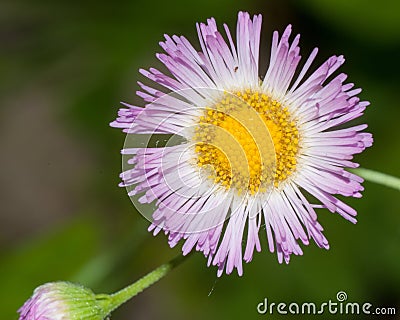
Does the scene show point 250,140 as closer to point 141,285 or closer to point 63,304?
point 141,285

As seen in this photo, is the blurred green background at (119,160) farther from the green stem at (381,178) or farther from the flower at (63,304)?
the green stem at (381,178)

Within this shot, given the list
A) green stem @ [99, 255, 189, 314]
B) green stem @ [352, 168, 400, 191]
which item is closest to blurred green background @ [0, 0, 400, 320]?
green stem @ [99, 255, 189, 314]

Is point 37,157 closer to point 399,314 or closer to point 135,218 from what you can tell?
point 135,218

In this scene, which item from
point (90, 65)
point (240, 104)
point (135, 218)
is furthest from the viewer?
point (90, 65)

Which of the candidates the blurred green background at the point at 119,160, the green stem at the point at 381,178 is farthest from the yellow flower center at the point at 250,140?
the blurred green background at the point at 119,160

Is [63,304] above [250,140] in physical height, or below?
below

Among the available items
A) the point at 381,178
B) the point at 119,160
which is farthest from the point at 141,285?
the point at 119,160

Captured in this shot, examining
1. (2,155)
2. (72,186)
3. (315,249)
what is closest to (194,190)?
(315,249)
